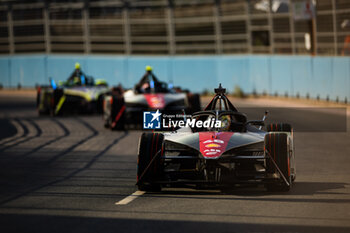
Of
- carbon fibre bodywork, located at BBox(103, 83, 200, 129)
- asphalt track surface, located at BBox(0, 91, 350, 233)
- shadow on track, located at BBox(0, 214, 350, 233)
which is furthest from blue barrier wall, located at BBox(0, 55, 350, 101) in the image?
shadow on track, located at BBox(0, 214, 350, 233)

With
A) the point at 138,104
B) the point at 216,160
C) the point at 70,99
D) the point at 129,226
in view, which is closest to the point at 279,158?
the point at 216,160

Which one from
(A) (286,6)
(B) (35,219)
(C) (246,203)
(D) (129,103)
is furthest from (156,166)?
(A) (286,6)

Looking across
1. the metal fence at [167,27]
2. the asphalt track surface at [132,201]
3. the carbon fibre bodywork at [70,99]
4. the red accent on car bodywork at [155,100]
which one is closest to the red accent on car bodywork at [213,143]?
the asphalt track surface at [132,201]

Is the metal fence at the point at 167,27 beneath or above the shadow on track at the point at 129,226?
above

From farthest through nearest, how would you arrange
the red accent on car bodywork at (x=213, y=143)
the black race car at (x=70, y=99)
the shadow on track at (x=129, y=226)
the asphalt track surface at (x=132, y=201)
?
the black race car at (x=70, y=99)
the red accent on car bodywork at (x=213, y=143)
the asphalt track surface at (x=132, y=201)
the shadow on track at (x=129, y=226)

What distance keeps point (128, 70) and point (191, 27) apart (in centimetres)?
371

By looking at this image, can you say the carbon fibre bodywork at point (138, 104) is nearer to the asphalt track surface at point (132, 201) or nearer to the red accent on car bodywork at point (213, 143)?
the asphalt track surface at point (132, 201)

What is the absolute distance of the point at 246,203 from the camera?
936 centimetres

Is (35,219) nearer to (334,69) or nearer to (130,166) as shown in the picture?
(130,166)

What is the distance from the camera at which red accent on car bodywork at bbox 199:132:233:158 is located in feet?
33.4

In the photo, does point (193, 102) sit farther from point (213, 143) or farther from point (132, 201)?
point (132, 201)

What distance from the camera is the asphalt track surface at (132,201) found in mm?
8016

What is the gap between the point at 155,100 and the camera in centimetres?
2117

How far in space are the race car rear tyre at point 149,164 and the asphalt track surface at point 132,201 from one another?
0.53 feet
